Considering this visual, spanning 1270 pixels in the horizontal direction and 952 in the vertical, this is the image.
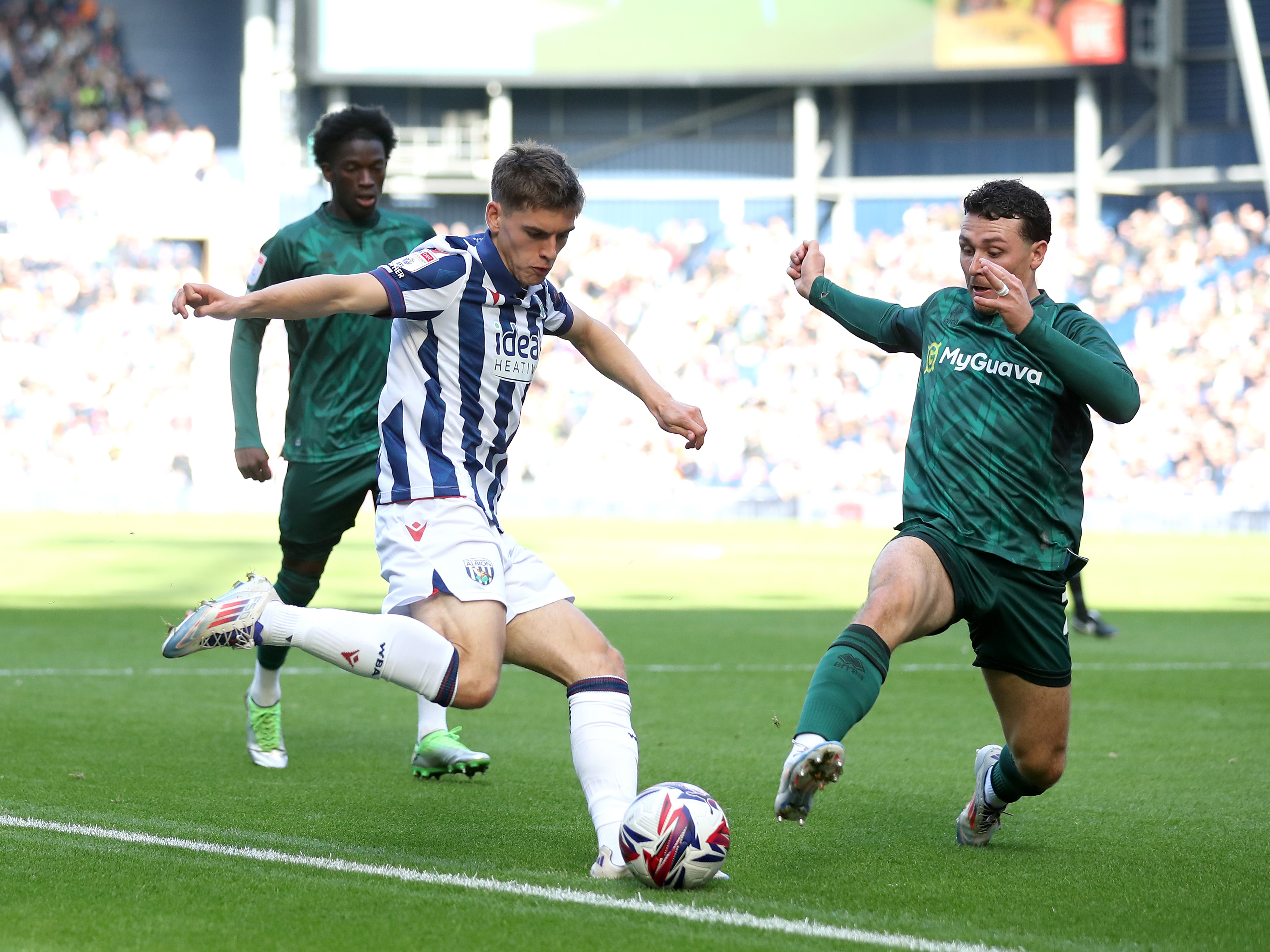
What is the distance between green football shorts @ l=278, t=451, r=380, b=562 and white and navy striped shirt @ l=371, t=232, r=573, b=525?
1.41m

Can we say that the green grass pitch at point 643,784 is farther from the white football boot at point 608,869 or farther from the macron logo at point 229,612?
the macron logo at point 229,612

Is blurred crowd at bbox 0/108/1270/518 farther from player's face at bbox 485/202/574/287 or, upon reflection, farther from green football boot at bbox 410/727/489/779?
player's face at bbox 485/202/574/287

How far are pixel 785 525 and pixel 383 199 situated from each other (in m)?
11.2

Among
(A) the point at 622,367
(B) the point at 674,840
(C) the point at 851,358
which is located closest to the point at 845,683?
(B) the point at 674,840

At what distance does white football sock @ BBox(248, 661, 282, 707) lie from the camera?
Answer: 588 cm

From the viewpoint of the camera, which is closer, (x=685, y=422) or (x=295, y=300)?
(x=295, y=300)

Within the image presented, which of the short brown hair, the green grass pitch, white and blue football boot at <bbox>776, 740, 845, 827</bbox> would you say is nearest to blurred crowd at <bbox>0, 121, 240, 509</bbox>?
the green grass pitch

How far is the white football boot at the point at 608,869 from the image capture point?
12.8ft

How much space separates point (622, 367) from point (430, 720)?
6.10 feet

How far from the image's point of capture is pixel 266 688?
5.89m

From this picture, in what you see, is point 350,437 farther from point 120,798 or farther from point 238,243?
point 238,243

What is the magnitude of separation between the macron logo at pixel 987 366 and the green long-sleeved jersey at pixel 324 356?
2346 mm

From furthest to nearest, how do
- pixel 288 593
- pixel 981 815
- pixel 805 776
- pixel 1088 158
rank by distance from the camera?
pixel 1088 158, pixel 288 593, pixel 981 815, pixel 805 776

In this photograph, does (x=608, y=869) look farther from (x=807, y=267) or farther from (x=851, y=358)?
→ (x=851, y=358)
